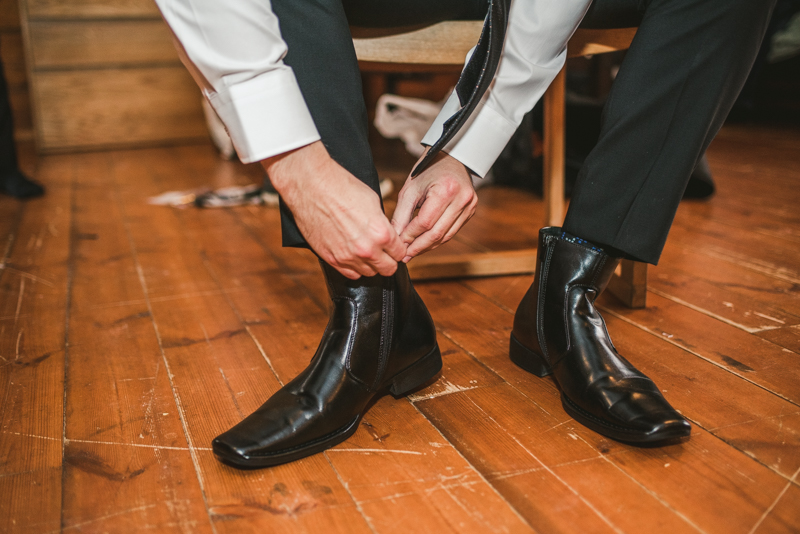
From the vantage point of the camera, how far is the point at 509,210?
5.08ft

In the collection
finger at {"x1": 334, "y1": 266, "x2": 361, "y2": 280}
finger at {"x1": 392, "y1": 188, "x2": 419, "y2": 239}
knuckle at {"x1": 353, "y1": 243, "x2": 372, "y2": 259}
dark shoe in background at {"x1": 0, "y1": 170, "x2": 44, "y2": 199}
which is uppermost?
finger at {"x1": 392, "y1": 188, "x2": 419, "y2": 239}

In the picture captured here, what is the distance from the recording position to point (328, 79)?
581 millimetres

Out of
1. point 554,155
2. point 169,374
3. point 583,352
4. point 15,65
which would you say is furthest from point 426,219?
point 15,65

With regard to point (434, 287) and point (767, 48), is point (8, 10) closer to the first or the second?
point (434, 287)

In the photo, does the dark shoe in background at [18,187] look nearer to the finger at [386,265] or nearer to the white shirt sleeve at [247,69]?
the white shirt sleeve at [247,69]

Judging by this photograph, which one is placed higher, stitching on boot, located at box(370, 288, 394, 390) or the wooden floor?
stitching on boot, located at box(370, 288, 394, 390)

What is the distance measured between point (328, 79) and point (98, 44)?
260 centimetres

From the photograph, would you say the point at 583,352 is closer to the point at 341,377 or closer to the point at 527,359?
the point at 527,359

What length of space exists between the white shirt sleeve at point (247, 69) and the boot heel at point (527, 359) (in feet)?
1.19

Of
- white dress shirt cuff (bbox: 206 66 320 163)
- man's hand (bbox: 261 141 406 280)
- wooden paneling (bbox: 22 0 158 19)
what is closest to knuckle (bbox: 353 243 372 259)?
man's hand (bbox: 261 141 406 280)

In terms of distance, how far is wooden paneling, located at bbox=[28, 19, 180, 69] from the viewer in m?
2.64

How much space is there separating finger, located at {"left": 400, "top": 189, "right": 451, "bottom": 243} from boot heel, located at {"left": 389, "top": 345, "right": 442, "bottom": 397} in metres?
0.15

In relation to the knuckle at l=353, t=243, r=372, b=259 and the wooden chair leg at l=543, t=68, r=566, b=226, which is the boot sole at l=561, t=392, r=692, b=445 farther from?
the wooden chair leg at l=543, t=68, r=566, b=226

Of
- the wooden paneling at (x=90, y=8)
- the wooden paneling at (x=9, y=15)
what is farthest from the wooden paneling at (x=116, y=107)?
A: the wooden paneling at (x=9, y=15)
